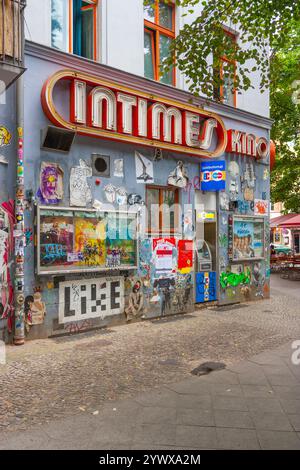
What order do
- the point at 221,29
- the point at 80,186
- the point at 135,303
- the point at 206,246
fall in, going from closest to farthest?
1. the point at 221,29
2. the point at 80,186
3. the point at 135,303
4. the point at 206,246

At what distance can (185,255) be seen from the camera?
10023mm

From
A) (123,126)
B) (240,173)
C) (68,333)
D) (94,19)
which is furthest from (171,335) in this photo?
(94,19)

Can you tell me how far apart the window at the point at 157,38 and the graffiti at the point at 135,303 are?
4569mm

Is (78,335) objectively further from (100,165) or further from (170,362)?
(100,165)

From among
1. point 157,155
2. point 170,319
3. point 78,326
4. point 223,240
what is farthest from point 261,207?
point 78,326

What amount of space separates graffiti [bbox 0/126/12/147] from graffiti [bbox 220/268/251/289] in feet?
20.4

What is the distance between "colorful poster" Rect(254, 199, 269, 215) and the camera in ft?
40.0

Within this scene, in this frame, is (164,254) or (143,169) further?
(164,254)

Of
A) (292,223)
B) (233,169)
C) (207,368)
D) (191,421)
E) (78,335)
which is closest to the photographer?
(191,421)

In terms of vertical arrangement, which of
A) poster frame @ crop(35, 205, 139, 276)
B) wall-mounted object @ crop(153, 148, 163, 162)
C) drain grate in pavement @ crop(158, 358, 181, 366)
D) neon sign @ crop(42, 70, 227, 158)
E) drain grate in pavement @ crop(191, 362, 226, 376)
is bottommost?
drain grate in pavement @ crop(191, 362, 226, 376)

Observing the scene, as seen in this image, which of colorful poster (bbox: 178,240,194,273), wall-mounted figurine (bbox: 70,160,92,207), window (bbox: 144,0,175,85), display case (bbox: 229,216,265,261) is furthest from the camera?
display case (bbox: 229,216,265,261)

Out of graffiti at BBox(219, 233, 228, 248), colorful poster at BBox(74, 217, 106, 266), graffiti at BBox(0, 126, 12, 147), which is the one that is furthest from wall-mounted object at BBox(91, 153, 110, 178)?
graffiti at BBox(219, 233, 228, 248)

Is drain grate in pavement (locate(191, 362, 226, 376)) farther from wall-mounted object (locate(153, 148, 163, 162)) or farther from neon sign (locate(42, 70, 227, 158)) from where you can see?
wall-mounted object (locate(153, 148, 163, 162))

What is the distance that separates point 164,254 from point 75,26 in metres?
4.86
